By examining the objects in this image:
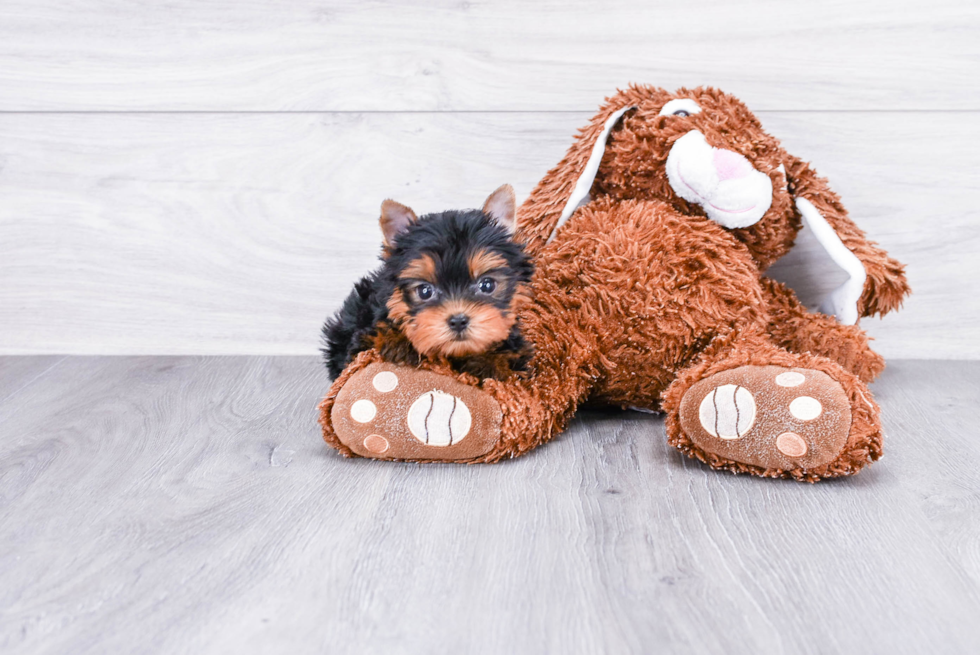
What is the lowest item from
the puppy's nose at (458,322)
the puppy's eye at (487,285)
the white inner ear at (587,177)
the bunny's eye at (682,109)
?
the puppy's nose at (458,322)

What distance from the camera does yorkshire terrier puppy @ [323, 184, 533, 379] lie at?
91 centimetres

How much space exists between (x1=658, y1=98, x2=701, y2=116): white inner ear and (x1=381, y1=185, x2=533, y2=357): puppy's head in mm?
378

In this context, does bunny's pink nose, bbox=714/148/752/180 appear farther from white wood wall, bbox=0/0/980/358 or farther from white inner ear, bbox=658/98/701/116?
white wood wall, bbox=0/0/980/358

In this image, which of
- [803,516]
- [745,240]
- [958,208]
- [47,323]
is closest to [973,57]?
[958,208]

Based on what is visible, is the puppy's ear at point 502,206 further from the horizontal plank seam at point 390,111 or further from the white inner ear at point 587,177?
the horizontal plank seam at point 390,111

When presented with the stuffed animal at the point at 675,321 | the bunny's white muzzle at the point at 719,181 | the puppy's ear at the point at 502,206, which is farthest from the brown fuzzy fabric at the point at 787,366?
the puppy's ear at the point at 502,206

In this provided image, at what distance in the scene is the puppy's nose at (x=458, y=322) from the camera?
90 cm

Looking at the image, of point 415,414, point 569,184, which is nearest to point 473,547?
point 415,414

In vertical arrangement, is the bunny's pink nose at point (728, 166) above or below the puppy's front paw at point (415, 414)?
above

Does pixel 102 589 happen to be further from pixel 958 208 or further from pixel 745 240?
pixel 958 208

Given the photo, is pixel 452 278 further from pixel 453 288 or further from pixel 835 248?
pixel 835 248

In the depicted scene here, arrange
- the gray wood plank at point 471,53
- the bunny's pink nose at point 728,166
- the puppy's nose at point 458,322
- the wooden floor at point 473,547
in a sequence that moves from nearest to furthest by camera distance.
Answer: the wooden floor at point 473,547 < the puppy's nose at point 458,322 < the bunny's pink nose at point 728,166 < the gray wood plank at point 471,53

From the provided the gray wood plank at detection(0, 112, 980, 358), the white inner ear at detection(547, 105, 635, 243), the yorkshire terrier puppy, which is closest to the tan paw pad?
the yorkshire terrier puppy

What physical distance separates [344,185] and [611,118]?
531mm
